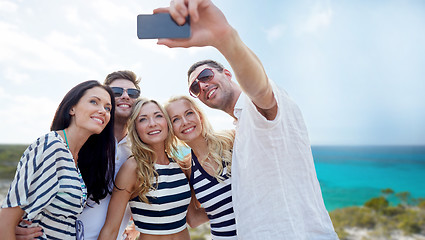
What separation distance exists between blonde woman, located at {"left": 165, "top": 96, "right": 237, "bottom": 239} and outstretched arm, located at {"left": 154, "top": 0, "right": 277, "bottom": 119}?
68.9 inches

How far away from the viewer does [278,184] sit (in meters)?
2.22

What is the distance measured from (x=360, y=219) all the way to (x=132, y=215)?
2523 centimetres

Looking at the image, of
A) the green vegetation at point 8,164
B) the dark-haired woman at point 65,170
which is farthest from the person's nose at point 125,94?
the green vegetation at point 8,164

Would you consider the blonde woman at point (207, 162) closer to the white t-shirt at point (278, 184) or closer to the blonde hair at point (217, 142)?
the blonde hair at point (217, 142)

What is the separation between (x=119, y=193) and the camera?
3305 mm

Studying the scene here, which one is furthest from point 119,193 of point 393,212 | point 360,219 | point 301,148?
point 393,212

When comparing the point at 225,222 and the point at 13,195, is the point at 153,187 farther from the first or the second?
the point at 13,195

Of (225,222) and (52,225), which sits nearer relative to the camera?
(52,225)

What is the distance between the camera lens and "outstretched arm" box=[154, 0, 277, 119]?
1410mm

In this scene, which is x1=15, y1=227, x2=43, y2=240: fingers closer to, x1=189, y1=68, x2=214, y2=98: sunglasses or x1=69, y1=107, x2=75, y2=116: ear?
x1=69, y1=107, x2=75, y2=116: ear

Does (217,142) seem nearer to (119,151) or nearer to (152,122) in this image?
(152,122)

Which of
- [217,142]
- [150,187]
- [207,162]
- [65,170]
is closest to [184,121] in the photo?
[217,142]

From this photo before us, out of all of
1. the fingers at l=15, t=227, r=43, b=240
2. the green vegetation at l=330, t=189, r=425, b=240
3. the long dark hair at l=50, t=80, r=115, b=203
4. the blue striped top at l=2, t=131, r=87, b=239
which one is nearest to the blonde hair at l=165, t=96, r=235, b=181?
the long dark hair at l=50, t=80, r=115, b=203

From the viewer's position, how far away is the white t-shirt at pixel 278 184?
2.18 m
